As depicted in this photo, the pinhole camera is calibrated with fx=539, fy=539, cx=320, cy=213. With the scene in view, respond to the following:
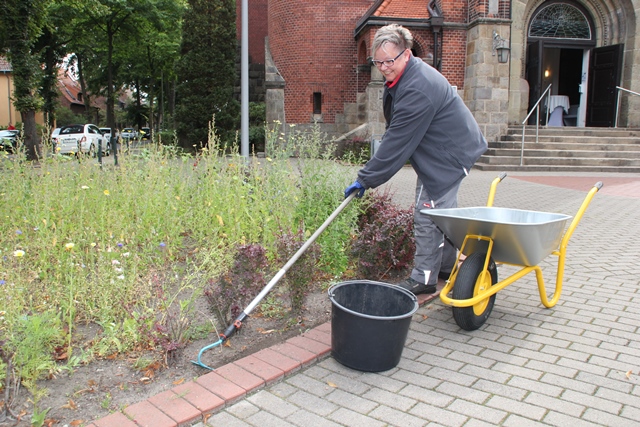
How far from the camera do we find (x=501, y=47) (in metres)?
16.5

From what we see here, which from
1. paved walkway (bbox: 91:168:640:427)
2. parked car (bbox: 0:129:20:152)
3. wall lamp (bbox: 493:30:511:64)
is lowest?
paved walkway (bbox: 91:168:640:427)

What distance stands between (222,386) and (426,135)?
7.41 ft

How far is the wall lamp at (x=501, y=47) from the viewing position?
54.0 ft

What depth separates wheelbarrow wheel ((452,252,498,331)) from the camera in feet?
11.4

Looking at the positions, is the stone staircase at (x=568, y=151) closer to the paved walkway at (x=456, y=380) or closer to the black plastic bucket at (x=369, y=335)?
the paved walkway at (x=456, y=380)

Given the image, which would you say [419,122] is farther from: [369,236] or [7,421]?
[7,421]

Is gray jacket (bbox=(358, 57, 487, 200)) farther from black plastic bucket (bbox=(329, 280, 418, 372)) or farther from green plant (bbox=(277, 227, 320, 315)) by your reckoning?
black plastic bucket (bbox=(329, 280, 418, 372))

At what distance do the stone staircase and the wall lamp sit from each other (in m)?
2.34

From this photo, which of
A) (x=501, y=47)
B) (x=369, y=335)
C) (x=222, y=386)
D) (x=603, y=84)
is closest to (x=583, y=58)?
(x=603, y=84)

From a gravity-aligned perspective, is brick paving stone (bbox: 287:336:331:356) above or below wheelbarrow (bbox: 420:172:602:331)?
below

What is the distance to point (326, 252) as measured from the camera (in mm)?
4703

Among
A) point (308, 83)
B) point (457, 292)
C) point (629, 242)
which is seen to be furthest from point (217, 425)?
point (308, 83)

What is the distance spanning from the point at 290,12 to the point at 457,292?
18.3m

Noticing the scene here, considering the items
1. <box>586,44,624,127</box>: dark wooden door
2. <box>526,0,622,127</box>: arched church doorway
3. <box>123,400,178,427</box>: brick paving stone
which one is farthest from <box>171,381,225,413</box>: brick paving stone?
<box>586,44,624,127</box>: dark wooden door
